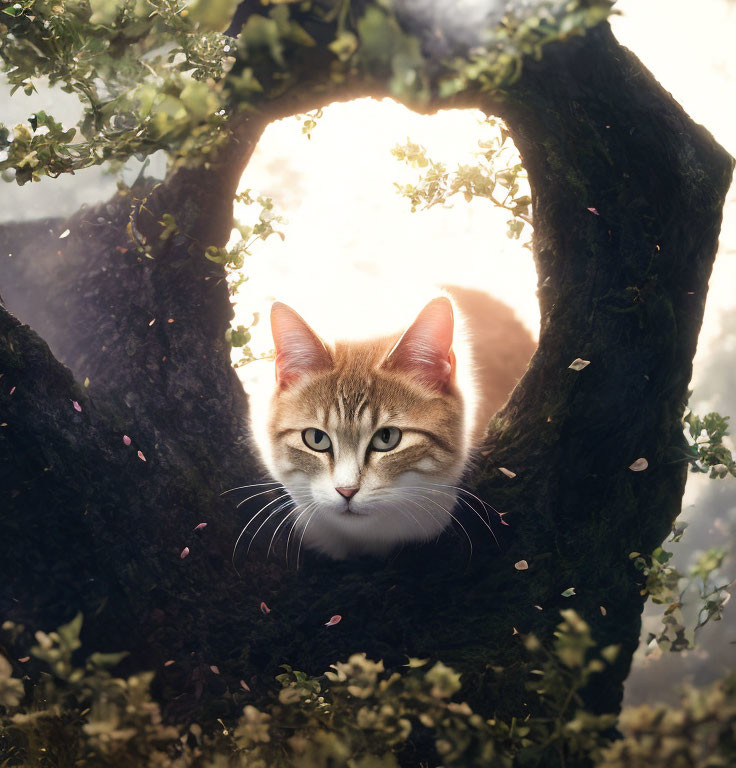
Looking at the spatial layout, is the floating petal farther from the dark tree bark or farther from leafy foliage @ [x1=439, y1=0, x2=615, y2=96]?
Answer: leafy foliage @ [x1=439, y1=0, x2=615, y2=96]

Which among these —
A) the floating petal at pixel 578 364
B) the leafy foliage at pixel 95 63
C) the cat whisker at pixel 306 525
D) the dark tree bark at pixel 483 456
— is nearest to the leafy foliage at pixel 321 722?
the dark tree bark at pixel 483 456

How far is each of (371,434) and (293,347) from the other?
42 centimetres

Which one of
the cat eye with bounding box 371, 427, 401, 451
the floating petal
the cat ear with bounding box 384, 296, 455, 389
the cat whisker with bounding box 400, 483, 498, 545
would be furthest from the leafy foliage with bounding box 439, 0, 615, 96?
the cat whisker with bounding box 400, 483, 498, 545

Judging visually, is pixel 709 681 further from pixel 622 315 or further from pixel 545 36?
pixel 545 36

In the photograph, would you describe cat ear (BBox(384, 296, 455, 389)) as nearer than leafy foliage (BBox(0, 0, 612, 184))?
No

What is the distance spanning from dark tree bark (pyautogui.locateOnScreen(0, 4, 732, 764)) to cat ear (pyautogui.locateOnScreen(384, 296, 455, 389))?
0.27 meters

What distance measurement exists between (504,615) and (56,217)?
228 cm

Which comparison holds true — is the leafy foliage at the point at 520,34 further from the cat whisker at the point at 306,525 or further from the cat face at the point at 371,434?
the cat whisker at the point at 306,525

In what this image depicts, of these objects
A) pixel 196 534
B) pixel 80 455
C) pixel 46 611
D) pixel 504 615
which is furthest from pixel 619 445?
pixel 46 611

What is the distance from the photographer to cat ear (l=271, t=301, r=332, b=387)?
83.1 inches

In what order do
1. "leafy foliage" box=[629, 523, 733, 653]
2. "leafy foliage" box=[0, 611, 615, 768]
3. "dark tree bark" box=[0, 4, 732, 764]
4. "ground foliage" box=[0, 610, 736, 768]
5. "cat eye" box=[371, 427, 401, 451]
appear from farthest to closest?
"cat eye" box=[371, 427, 401, 451], "leafy foliage" box=[629, 523, 733, 653], "dark tree bark" box=[0, 4, 732, 764], "leafy foliage" box=[0, 611, 615, 768], "ground foliage" box=[0, 610, 736, 768]

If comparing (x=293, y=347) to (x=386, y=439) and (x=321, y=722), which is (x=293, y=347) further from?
(x=321, y=722)

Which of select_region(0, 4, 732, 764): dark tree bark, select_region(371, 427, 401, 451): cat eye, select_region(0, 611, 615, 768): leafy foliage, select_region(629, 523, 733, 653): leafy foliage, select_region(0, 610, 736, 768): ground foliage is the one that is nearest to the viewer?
select_region(0, 610, 736, 768): ground foliage

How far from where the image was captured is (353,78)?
183 centimetres
